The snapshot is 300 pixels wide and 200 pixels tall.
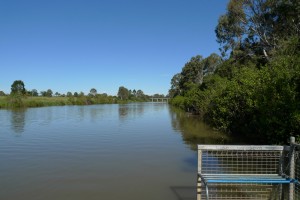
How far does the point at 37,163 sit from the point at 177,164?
17.1 feet

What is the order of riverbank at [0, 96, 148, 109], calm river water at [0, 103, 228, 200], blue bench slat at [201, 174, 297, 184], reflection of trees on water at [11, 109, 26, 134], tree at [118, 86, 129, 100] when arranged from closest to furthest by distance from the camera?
1. blue bench slat at [201, 174, 297, 184]
2. calm river water at [0, 103, 228, 200]
3. reflection of trees on water at [11, 109, 26, 134]
4. riverbank at [0, 96, 148, 109]
5. tree at [118, 86, 129, 100]

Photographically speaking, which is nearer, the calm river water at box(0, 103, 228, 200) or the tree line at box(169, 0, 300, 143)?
the calm river water at box(0, 103, 228, 200)

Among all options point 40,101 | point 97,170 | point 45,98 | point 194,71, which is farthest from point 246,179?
point 45,98

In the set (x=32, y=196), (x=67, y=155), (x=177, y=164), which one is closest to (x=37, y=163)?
(x=67, y=155)

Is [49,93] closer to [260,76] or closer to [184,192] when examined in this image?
[260,76]

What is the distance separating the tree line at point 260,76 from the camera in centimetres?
1228

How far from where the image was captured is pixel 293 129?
1168cm

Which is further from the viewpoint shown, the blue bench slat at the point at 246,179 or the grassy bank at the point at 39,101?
the grassy bank at the point at 39,101

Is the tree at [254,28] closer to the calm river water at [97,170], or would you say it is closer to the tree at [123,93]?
the calm river water at [97,170]

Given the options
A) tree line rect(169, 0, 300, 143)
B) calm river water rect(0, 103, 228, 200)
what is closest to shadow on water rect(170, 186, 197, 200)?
calm river water rect(0, 103, 228, 200)

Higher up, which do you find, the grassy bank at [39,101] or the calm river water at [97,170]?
the grassy bank at [39,101]

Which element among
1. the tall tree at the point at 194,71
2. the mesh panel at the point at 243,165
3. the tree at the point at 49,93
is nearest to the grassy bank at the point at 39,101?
the tree at the point at 49,93

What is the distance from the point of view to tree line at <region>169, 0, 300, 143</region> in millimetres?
12281

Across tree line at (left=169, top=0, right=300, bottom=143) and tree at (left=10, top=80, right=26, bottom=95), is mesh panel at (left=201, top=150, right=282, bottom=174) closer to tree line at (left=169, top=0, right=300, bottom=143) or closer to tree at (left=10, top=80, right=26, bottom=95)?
tree line at (left=169, top=0, right=300, bottom=143)
